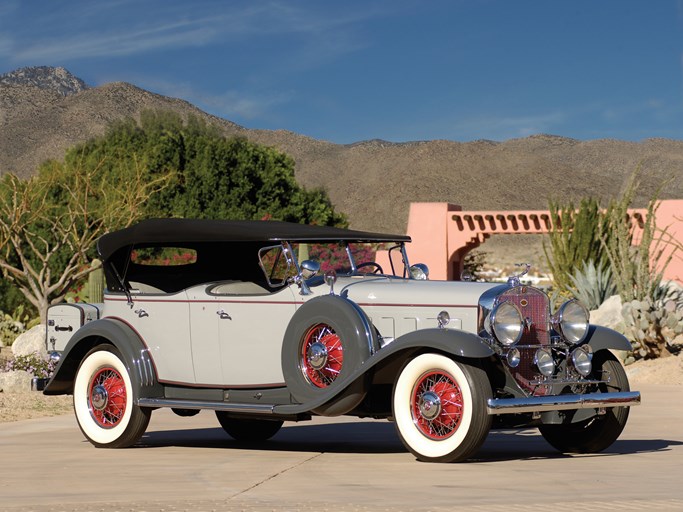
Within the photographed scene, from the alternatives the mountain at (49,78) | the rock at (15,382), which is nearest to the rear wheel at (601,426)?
the rock at (15,382)

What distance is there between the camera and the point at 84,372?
10672 millimetres

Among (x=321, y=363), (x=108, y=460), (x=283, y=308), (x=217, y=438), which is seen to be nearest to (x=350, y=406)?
(x=321, y=363)

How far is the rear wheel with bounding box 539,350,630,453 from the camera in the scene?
9.51 metres

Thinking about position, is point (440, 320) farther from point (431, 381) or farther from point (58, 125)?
point (58, 125)

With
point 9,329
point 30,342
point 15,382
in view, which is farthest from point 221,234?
point 9,329

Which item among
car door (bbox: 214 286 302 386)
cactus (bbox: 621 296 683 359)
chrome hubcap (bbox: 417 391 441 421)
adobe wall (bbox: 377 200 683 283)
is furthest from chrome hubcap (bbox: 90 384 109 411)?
adobe wall (bbox: 377 200 683 283)

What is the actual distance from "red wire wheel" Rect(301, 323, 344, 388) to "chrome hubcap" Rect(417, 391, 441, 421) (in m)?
0.72

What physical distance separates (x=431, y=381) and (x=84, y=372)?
3.38 metres

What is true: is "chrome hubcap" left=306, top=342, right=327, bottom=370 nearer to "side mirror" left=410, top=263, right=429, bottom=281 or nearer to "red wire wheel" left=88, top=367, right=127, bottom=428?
"side mirror" left=410, top=263, right=429, bottom=281

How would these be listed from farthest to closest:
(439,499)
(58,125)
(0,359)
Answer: (58,125)
(0,359)
(439,499)

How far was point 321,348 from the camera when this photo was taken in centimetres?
912

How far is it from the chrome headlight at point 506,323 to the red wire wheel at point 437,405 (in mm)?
488

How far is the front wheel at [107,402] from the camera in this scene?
10258 mm

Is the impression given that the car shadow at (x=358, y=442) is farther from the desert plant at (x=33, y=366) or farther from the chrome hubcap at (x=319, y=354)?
the desert plant at (x=33, y=366)
